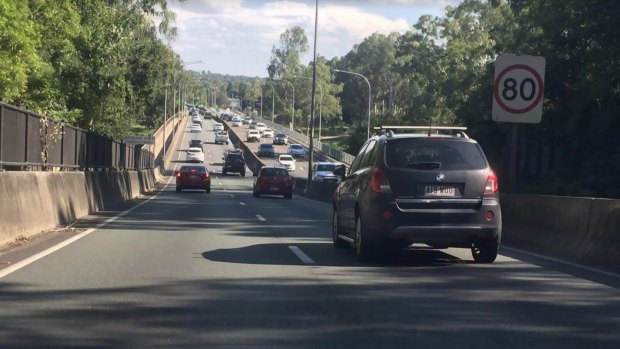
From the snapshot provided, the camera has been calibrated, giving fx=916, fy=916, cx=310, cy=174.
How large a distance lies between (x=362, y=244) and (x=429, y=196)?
121cm

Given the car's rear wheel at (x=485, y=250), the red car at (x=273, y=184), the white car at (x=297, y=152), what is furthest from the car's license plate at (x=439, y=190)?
the white car at (x=297, y=152)

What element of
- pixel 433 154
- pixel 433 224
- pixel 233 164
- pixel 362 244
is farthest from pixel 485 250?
pixel 233 164

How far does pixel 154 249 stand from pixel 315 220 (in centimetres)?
925

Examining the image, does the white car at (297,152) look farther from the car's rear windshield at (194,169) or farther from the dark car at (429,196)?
the dark car at (429,196)

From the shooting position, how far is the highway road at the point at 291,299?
767cm

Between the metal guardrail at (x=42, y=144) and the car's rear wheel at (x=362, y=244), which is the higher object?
the metal guardrail at (x=42, y=144)

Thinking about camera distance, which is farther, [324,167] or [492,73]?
[324,167]

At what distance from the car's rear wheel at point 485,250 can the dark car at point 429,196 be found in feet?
0.09

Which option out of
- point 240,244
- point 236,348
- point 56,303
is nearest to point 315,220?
point 240,244

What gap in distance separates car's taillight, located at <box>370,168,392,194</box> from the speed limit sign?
4737 millimetres

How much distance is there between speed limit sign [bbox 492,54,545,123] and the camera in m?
16.2

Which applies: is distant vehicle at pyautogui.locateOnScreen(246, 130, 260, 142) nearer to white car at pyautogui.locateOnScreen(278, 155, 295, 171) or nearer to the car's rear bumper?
white car at pyautogui.locateOnScreen(278, 155, 295, 171)

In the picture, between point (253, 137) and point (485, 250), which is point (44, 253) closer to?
point (485, 250)

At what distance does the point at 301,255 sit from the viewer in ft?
45.3
